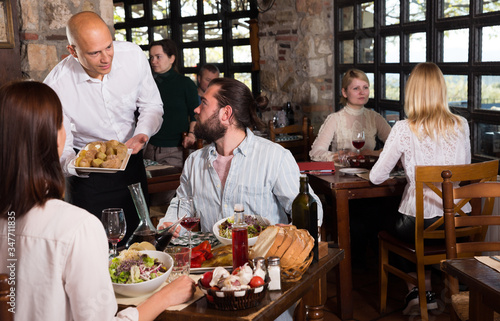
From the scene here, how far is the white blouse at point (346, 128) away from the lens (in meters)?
4.12

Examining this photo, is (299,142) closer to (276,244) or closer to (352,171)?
(352,171)

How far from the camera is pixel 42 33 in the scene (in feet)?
11.9

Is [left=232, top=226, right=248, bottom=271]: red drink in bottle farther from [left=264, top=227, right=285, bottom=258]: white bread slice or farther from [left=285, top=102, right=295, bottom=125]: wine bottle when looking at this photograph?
[left=285, top=102, right=295, bottom=125]: wine bottle

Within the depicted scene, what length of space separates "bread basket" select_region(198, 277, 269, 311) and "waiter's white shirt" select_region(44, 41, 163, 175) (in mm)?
1547

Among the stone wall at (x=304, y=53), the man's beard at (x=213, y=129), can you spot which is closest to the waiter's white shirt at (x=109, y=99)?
the man's beard at (x=213, y=129)

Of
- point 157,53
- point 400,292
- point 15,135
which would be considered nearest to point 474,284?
point 15,135

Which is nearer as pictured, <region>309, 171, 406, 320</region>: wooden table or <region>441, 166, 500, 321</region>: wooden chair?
<region>441, 166, 500, 321</region>: wooden chair

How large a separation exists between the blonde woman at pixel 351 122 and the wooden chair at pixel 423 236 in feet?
3.56

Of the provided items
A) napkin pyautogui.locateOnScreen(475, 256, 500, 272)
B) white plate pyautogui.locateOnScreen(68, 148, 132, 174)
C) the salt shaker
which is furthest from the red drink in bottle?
white plate pyautogui.locateOnScreen(68, 148, 132, 174)

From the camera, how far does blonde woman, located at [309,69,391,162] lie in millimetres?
4102

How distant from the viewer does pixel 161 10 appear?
23.3ft

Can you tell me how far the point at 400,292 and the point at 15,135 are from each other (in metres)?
2.73

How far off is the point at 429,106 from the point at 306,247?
1667 mm

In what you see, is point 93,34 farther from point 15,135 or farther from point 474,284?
point 474,284
